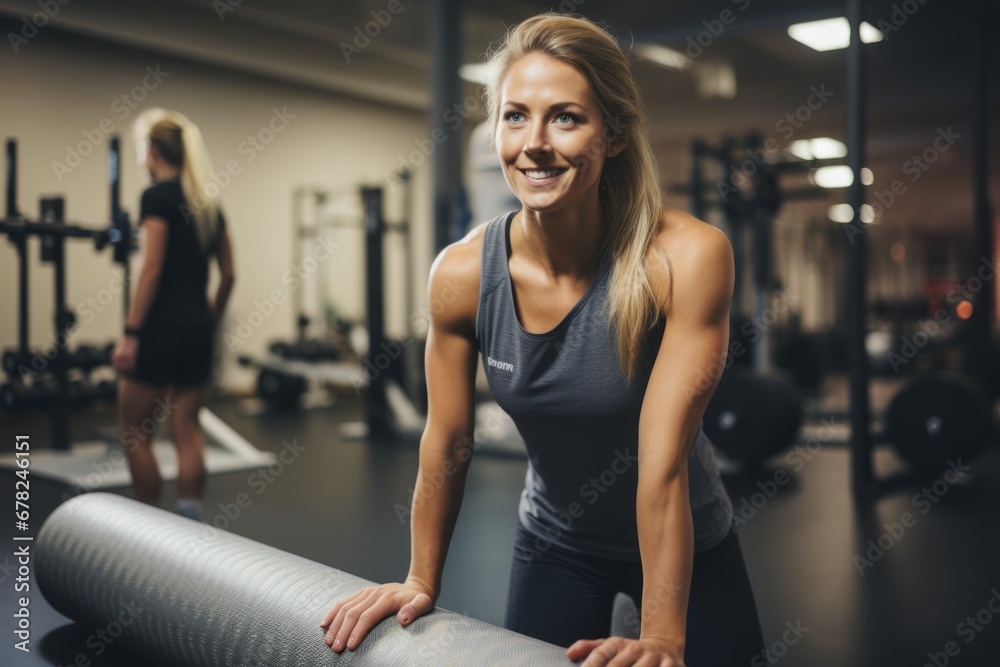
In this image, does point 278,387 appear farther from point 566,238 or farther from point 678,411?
point 678,411

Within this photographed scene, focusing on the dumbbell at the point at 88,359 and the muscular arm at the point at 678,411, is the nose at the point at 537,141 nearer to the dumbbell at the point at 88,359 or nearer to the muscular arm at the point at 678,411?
the muscular arm at the point at 678,411

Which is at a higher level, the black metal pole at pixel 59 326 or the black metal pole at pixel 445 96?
the black metal pole at pixel 445 96

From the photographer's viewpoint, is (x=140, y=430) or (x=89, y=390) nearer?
(x=140, y=430)

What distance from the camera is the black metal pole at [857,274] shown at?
3088 mm

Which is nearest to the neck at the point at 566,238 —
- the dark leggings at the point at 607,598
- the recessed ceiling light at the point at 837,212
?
the dark leggings at the point at 607,598

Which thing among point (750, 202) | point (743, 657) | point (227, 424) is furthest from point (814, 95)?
point (743, 657)

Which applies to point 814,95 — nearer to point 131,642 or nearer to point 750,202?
point 750,202

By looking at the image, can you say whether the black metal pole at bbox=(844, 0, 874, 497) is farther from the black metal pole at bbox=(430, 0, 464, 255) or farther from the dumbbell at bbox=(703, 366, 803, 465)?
the black metal pole at bbox=(430, 0, 464, 255)

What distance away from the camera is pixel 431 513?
1025 millimetres

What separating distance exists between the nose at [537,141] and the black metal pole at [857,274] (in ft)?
8.18

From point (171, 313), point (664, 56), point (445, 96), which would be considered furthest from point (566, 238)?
point (664, 56)

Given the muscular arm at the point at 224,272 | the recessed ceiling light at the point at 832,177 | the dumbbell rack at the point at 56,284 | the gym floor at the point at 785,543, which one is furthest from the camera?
the recessed ceiling light at the point at 832,177

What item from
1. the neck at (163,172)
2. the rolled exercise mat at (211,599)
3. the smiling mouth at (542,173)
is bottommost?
the rolled exercise mat at (211,599)

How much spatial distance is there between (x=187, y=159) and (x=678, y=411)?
1.95 meters
